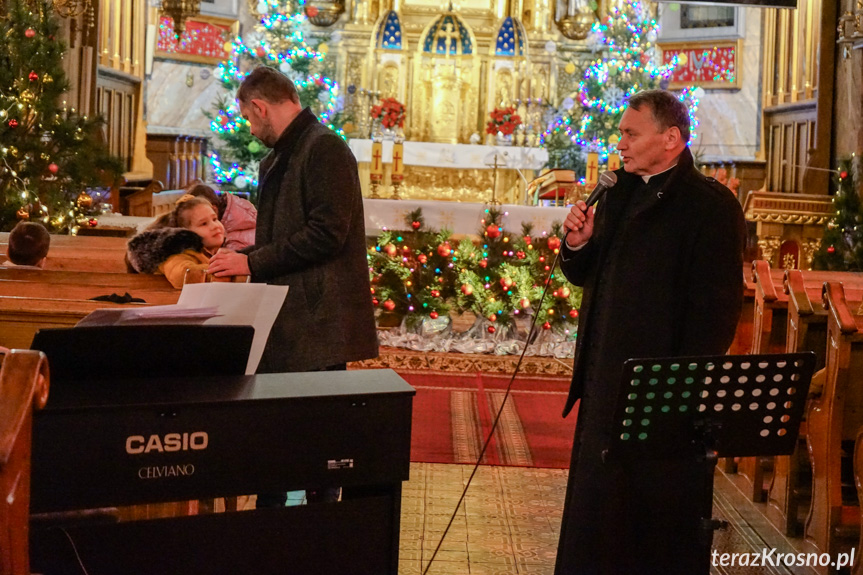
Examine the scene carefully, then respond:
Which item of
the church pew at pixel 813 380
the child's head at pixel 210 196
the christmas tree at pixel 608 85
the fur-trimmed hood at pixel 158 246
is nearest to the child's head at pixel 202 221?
the fur-trimmed hood at pixel 158 246

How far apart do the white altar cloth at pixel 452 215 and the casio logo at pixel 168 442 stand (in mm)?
6695

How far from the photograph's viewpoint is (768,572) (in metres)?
3.89

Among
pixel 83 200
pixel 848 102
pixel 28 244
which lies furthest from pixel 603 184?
pixel 848 102

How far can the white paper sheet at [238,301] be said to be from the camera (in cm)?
259

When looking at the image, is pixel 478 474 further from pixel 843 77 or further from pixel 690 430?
pixel 843 77

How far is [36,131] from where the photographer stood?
897 centimetres

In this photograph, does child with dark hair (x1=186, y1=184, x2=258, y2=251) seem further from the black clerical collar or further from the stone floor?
the black clerical collar

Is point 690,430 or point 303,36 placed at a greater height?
point 303,36

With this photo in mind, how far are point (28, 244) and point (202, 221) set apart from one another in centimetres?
110

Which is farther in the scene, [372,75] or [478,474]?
[372,75]

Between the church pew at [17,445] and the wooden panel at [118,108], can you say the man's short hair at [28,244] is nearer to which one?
the church pew at [17,445]

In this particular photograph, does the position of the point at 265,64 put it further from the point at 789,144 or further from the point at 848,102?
the point at 848,102

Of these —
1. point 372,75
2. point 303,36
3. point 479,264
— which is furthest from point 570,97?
point 479,264

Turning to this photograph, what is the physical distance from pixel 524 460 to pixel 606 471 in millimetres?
2429
